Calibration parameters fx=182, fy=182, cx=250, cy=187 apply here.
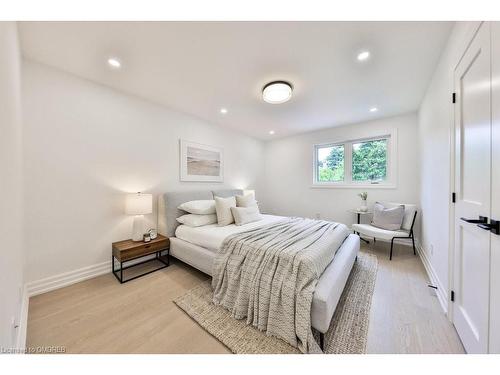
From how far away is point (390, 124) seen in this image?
134 inches

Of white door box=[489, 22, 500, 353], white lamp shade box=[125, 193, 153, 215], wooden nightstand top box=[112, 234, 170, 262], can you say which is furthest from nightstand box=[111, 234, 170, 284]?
white door box=[489, 22, 500, 353]

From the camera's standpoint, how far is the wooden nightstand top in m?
2.13

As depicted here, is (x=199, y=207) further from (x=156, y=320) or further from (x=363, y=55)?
(x=363, y=55)

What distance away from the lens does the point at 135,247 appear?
2215 mm

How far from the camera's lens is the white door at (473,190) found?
102cm

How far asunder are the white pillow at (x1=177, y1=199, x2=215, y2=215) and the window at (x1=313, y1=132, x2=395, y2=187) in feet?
8.72

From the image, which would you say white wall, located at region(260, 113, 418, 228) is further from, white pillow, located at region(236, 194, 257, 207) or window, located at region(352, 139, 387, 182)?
white pillow, located at region(236, 194, 257, 207)

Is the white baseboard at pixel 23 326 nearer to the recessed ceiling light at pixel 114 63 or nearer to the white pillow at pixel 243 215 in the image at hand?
the white pillow at pixel 243 215

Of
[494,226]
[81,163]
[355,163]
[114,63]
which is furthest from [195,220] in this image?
[355,163]

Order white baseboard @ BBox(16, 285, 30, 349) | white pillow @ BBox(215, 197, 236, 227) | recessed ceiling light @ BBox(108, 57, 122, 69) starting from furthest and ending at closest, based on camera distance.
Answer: white pillow @ BBox(215, 197, 236, 227)
recessed ceiling light @ BBox(108, 57, 122, 69)
white baseboard @ BBox(16, 285, 30, 349)

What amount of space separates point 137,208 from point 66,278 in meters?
1.01

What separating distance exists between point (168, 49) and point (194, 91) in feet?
2.56

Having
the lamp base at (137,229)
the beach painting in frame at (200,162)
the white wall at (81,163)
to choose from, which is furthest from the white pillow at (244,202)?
the lamp base at (137,229)

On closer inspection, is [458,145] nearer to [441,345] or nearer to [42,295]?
[441,345]
